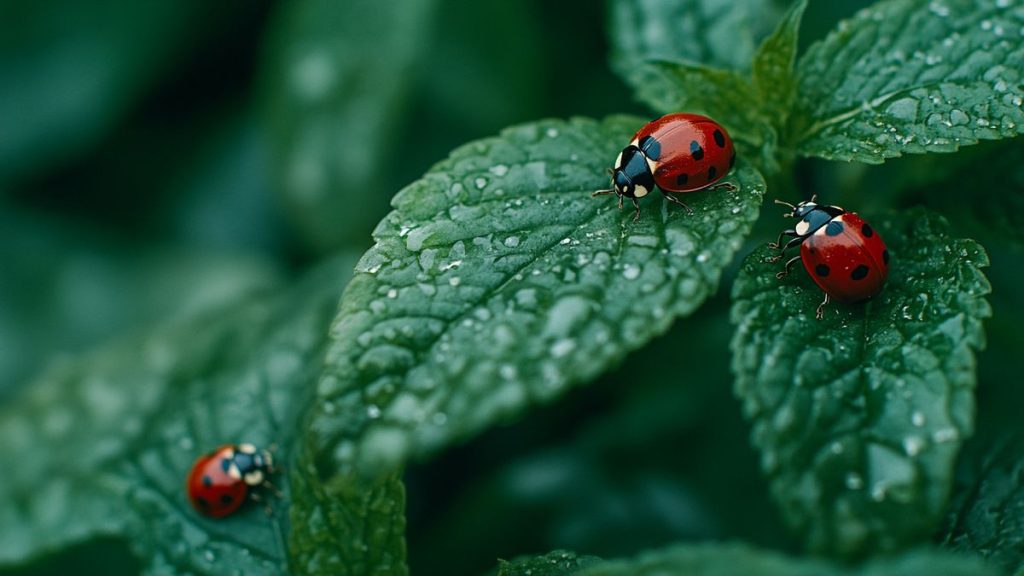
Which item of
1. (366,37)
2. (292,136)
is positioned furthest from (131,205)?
(366,37)

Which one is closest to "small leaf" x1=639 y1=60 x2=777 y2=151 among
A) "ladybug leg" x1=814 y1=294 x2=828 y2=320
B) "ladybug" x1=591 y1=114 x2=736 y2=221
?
"ladybug" x1=591 y1=114 x2=736 y2=221

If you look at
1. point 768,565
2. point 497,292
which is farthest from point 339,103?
point 768,565

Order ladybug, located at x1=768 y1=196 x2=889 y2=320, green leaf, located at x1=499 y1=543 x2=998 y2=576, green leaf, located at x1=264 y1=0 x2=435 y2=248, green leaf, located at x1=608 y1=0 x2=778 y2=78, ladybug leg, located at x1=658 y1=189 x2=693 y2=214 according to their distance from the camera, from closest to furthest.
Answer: green leaf, located at x1=499 y1=543 x2=998 y2=576, ladybug, located at x1=768 y1=196 x2=889 y2=320, ladybug leg, located at x1=658 y1=189 x2=693 y2=214, green leaf, located at x1=608 y1=0 x2=778 y2=78, green leaf, located at x1=264 y1=0 x2=435 y2=248

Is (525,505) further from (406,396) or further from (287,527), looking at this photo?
(406,396)

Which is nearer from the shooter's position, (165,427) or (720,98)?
(720,98)

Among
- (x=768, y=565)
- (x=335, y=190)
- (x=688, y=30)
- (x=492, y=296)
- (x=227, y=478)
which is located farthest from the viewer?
(x=335, y=190)

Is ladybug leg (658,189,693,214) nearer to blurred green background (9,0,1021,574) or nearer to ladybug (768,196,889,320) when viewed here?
ladybug (768,196,889,320)

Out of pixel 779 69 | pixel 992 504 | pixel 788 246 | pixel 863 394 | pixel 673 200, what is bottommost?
pixel 992 504

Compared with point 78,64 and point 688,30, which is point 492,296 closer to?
point 688,30
